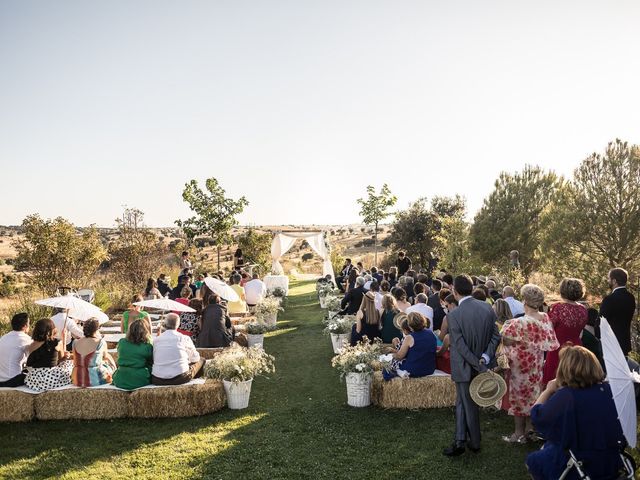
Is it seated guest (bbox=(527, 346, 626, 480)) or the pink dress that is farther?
the pink dress

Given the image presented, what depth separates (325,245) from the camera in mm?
24547

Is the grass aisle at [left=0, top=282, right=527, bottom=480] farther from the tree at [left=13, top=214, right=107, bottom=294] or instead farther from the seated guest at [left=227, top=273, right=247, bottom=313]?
the tree at [left=13, top=214, right=107, bottom=294]

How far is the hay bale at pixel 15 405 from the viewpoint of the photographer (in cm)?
657

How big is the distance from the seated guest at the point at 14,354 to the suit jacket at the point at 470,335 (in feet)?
19.2

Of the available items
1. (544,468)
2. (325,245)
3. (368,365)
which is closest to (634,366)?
(544,468)

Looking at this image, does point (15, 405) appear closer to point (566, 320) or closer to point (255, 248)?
point (566, 320)

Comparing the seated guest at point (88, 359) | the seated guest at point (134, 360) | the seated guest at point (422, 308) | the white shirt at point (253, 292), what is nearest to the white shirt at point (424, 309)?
the seated guest at point (422, 308)

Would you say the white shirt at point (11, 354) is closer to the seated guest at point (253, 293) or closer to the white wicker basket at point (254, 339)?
the white wicker basket at point (254, 339)

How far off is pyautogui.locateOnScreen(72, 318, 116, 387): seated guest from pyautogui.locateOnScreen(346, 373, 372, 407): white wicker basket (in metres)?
3.57

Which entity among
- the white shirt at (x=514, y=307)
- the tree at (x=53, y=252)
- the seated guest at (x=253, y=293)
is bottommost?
the white shirt at (x=514, y=307)

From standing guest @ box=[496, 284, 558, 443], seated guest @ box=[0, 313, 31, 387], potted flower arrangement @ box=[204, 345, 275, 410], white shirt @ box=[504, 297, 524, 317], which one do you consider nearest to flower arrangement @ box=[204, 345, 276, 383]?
potted flower arrangement @ box=[204, 345, 275, 410]

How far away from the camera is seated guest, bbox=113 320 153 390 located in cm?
670

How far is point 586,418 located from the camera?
11.1ft

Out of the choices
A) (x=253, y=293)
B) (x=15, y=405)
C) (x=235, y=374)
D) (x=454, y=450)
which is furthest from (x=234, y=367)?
(x=253, y=293)
